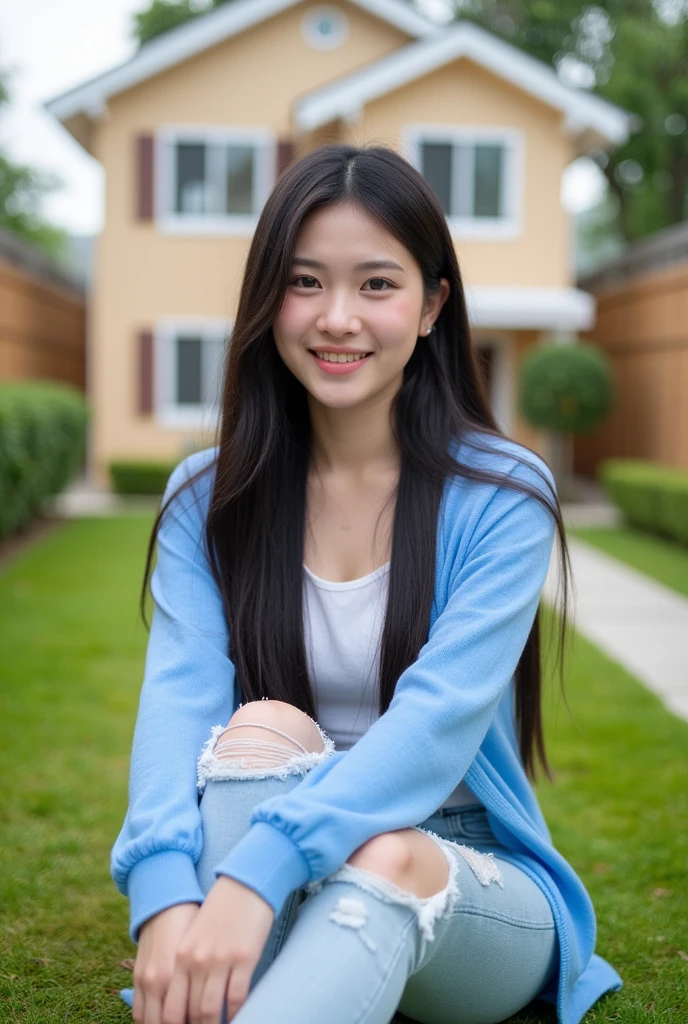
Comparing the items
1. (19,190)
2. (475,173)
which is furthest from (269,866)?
(19,190)

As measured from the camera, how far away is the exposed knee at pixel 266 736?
1.88 m

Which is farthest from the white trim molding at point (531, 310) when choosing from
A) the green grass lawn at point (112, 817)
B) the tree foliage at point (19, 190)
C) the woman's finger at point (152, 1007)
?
the tree foliage at point (19, 190)

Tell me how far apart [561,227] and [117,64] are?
19.9 ft

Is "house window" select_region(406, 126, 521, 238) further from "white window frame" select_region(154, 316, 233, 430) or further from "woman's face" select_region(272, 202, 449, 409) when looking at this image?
"woman's face" select_region(272, 202, 449, 409)

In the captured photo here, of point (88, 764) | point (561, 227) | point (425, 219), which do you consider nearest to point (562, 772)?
point (88, 764)

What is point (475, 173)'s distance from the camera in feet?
48.5

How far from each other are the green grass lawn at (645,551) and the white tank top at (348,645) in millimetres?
6128

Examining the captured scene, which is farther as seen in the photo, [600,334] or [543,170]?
[600,334]

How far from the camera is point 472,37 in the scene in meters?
14.1

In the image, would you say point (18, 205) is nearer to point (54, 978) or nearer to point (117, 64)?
point (117, 64)

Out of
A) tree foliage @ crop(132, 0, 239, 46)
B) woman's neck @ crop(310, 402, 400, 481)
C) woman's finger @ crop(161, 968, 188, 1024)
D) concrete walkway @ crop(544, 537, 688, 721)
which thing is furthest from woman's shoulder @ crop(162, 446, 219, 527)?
tree foliage @ crop(132, 0, 239, 46)

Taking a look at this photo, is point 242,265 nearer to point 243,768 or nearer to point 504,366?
point 243,768

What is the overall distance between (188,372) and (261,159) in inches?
116

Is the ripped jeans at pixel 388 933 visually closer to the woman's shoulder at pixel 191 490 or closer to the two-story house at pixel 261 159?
the woman's shoulder at pixel 191 490
